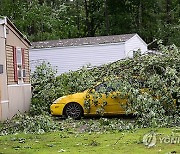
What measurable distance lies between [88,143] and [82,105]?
5244mm

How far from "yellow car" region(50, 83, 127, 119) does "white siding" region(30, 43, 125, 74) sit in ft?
31.6

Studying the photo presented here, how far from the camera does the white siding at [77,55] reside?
23.7 meters

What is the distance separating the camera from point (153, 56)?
13.9m

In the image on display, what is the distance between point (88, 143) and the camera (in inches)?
345

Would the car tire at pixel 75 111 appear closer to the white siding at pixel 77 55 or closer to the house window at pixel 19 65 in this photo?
the house window at pixel 19 65

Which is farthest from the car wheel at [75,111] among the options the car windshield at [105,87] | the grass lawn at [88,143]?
the grass lawn at [88,143]

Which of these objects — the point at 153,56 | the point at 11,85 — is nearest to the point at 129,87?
the point at 153,56

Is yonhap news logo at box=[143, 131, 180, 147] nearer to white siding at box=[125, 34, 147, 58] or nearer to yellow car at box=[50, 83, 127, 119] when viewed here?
yellow car at box=[50, 83, 127, 119]

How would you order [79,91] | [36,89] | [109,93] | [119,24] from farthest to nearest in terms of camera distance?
[119,24] → [36,89] → [79,91] → [109,93]

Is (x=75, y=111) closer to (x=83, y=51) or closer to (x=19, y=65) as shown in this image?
(x=19, y=65)

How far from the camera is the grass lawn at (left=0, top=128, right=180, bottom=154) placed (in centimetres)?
785

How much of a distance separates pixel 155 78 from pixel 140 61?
1284 mm

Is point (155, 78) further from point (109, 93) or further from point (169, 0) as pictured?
point (169, 0)

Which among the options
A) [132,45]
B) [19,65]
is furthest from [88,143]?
[132,45]
